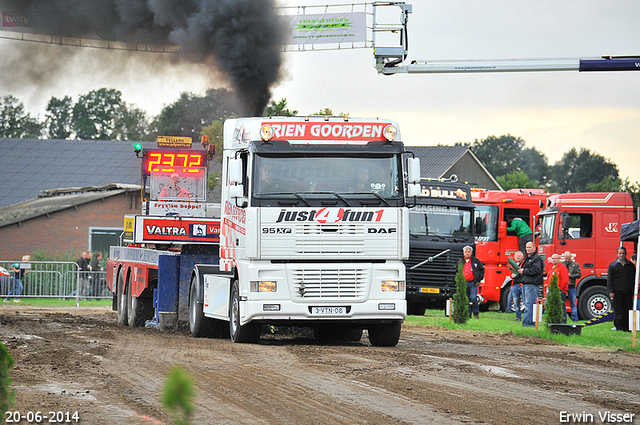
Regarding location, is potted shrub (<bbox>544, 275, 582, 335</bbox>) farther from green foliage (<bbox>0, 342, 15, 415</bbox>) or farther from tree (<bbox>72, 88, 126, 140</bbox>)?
tree (<bbox>72, 88, 126, 140</bbox>)

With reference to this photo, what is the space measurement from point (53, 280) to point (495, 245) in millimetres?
15259

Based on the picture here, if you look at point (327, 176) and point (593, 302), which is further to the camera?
point (593, 302)

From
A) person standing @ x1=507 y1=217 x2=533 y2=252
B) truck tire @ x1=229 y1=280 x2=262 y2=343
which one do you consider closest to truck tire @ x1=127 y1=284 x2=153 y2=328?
truck tire @ x1=229 y1=280 x2=262 y2=343

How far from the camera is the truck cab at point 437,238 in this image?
22375 mm

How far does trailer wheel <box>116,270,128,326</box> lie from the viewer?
1953 cm

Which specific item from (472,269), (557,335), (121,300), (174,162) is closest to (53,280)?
(121,300)

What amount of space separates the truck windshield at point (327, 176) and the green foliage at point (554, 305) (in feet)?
16.6

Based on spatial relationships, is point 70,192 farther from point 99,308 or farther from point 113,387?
point 113,387

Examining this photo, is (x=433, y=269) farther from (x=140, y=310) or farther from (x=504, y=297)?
(x=140, y=310)

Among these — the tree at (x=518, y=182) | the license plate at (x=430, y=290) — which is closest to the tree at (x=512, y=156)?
the tree at (x=518, y=182)

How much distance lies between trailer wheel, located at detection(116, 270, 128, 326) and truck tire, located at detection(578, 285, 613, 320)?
1208cm

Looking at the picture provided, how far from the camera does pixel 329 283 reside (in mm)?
13086

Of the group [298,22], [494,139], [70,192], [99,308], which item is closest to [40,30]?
[99,308]

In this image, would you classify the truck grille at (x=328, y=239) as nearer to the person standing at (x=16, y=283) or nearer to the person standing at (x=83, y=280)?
the person standing at (x=16, y=283)
